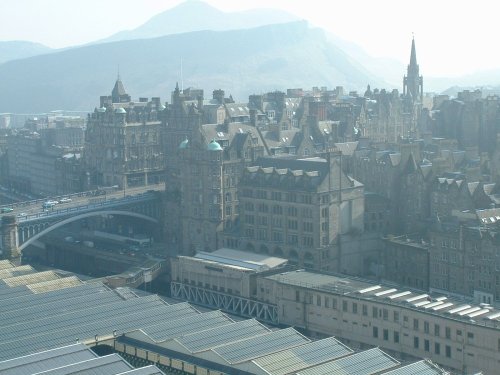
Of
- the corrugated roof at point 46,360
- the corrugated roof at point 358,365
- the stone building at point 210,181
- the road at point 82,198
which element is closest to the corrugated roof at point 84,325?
the corrugated roof at point 46,360

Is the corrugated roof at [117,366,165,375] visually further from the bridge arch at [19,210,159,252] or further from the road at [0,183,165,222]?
the road at [0,183,165,222]

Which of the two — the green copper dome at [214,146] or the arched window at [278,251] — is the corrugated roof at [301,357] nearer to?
the arched window at [278,251]

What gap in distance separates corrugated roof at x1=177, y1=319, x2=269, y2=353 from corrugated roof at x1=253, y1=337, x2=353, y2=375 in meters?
5.64

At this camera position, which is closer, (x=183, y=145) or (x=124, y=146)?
(x=183, y=145)

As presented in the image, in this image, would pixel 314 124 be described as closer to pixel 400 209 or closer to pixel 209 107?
pixel 209 107

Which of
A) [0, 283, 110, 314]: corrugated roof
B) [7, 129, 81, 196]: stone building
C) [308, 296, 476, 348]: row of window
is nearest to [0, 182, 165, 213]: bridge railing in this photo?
[7, 129, 81, 196]: stone building

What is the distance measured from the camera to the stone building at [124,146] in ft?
506

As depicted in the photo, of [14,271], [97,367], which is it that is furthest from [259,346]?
[14,271]

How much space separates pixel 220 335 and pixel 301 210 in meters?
34.2

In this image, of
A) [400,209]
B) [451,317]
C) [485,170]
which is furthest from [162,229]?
[451,317]

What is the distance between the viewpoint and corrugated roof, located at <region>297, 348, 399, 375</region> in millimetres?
72500

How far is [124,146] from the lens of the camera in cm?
15400

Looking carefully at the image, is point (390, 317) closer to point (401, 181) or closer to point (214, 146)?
A: point (401, 181)

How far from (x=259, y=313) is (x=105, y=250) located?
34.6 meters
